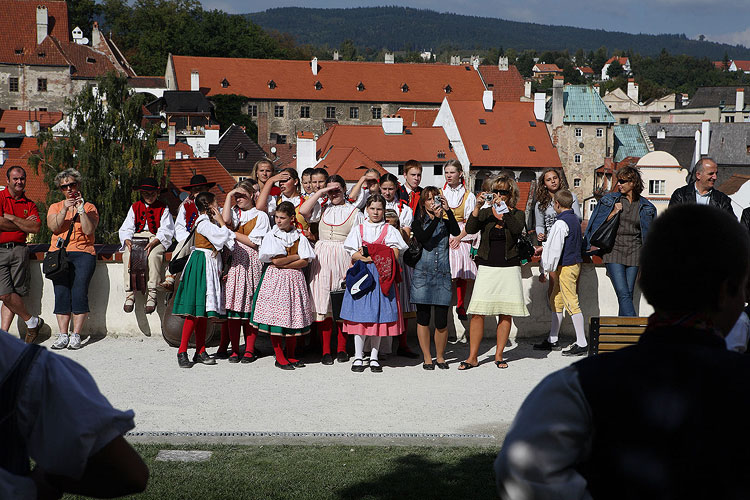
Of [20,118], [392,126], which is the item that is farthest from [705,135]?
[20,118]

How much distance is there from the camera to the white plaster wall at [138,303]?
34.3ft

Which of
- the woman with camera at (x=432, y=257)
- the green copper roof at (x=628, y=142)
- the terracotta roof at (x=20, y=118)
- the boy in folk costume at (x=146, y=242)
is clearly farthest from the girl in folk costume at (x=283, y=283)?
the green copper roof at (x=628, y=142)

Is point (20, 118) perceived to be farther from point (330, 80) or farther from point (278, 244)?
point (278, 244)

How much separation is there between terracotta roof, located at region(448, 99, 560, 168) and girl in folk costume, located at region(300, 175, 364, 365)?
6615cm

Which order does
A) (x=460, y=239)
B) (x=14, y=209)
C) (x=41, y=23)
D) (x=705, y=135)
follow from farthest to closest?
1. (x=41, y=23)
2. (x=705, y=135)
3. (x=14, y=209)
4. (x=460, y=239)

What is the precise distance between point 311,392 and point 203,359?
A: 165 cm

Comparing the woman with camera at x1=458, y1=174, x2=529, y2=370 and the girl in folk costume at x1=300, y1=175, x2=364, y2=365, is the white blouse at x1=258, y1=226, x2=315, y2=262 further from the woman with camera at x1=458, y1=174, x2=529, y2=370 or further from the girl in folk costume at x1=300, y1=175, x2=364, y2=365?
the woman with camera at x1=458, y1=174, x2=529, y2=370

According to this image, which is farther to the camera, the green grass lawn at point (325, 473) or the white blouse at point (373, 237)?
the white blouse at point (373, 237)

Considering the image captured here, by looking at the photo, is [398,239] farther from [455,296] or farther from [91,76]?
[91,76]

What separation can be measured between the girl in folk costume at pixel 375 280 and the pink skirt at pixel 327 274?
326 mm

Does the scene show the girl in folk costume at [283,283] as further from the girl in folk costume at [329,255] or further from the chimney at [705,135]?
the chimney at [705,135]

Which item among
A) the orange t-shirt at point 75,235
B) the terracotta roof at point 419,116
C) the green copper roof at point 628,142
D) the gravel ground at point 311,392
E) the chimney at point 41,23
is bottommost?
the gravel ground at point 311,392

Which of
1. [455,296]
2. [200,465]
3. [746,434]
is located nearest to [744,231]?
[746,434]

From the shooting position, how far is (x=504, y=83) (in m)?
109
